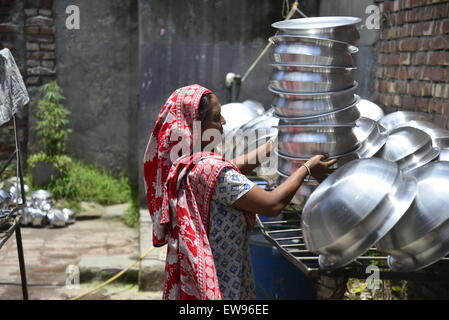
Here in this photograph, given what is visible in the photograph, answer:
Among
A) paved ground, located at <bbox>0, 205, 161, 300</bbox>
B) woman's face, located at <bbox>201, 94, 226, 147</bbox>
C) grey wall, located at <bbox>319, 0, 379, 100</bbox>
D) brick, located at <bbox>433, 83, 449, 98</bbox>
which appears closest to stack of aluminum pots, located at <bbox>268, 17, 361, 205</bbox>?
woman's face, located at <bbox>201, 94, 226, 147</bbox>

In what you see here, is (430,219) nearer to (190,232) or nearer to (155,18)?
(190,232)

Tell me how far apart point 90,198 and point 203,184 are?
165 inches

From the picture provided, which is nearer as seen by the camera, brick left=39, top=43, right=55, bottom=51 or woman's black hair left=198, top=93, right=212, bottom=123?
woman's black hair left=198, top=93, right=212, bottom=123

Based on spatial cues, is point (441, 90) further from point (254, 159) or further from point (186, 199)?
point (186, 199)

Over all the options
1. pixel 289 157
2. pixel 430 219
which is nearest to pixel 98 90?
pixel 289 157

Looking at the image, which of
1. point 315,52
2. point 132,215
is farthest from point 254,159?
point 132,215

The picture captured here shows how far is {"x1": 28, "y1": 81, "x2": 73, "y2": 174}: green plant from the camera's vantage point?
6.05 meters

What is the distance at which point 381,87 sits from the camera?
3932 millimetres

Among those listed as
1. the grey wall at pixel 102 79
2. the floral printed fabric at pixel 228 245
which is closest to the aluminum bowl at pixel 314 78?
the floral printed fabric at pixel 228 245

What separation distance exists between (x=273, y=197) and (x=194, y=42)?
129 inches

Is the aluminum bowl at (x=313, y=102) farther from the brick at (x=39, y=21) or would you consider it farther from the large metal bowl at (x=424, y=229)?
the brick at (x=39, y=21)

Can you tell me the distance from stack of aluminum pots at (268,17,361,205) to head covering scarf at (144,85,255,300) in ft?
1.13

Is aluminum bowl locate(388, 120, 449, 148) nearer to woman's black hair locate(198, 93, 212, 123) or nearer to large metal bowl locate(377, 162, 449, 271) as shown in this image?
large metal bowl locate(377, 162, 449, 271)

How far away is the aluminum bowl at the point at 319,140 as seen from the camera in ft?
7.61
